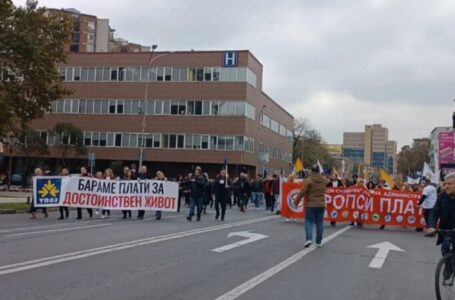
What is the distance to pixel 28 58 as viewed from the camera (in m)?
30.4

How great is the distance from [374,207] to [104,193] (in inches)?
366

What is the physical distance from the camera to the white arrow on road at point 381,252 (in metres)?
11.4

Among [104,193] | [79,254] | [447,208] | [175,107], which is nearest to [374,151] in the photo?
[175,107]

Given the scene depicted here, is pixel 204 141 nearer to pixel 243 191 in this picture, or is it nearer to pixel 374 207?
pixel 243 191

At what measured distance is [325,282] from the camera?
30.0 ft

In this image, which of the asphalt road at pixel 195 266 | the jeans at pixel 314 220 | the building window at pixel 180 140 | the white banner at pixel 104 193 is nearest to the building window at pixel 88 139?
the building window at pixel 180 140

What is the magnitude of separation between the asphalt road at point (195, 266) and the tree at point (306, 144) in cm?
10797

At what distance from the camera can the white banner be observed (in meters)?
21.1

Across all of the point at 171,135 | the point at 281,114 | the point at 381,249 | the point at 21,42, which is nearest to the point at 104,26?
the point at 281,114

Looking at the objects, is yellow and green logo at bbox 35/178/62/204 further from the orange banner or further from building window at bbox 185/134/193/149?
building window at bbox 185/134/193/149

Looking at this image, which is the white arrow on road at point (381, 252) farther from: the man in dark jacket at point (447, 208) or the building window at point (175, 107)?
the building window at point (175, 107)

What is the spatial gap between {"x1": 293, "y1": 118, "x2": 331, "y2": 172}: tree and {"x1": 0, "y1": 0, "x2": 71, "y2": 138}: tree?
92399mm

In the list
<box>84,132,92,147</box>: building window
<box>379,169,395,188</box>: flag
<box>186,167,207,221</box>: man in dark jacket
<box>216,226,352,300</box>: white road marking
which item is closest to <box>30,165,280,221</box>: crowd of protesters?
<box>186,167,207,221</box>: man in dark jacket

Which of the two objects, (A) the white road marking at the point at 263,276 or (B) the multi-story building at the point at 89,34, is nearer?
(A) the white road marking at the point at 263,276
